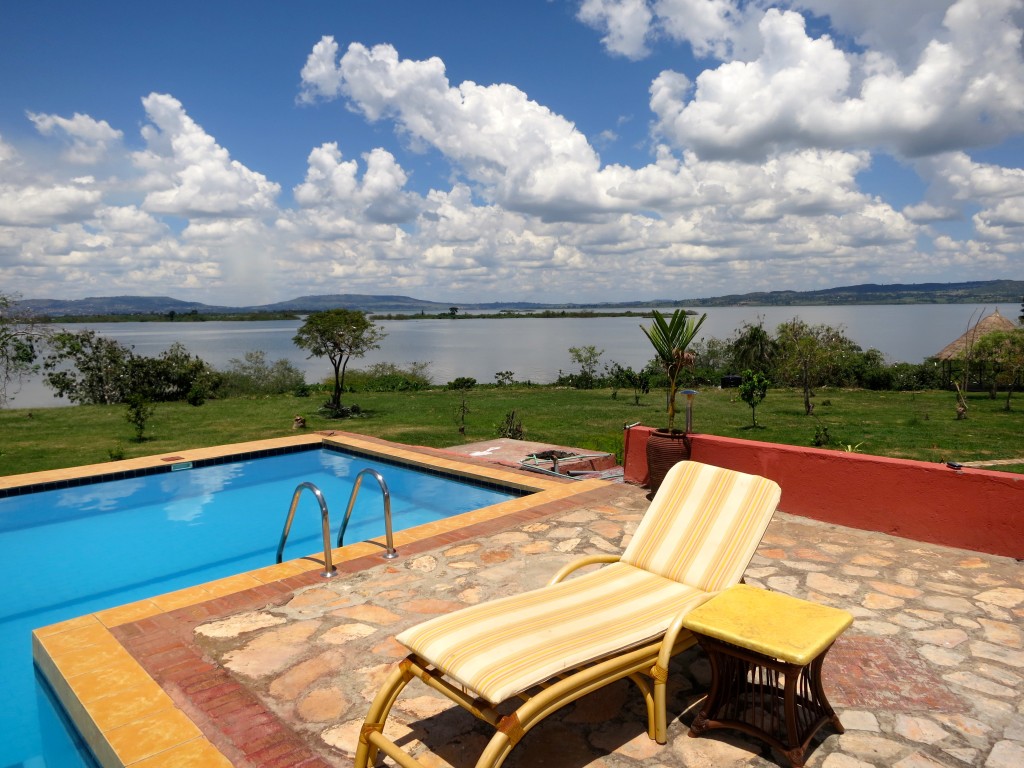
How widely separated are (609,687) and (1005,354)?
2258 cm

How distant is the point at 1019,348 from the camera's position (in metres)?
19.7

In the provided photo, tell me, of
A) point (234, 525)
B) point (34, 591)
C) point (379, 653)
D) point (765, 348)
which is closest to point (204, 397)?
point (234, 525)

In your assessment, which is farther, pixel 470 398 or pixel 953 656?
pixel 470 398

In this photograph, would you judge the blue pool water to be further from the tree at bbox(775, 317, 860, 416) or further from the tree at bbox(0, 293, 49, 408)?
the tree at bbox(775, 317, 860, 416)

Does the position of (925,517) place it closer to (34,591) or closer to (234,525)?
(234,525)

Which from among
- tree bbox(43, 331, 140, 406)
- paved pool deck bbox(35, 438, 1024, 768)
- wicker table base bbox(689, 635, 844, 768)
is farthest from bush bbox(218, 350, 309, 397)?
wicker table base bbox(689, 635, 844, 768)


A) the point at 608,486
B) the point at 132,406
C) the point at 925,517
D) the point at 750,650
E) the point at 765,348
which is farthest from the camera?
the point at 765,348

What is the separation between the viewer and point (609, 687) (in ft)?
10.2

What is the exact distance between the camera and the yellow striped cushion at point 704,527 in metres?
3.25

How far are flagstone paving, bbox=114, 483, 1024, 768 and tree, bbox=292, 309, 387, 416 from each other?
930cm

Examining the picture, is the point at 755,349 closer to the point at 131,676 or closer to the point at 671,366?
the point at 671,366

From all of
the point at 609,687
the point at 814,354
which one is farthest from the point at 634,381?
the point at 609,687

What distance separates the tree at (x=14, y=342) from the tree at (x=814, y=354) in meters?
20.5

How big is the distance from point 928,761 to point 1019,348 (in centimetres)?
2230
